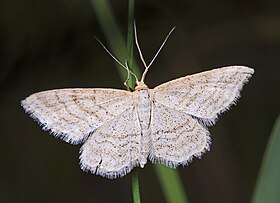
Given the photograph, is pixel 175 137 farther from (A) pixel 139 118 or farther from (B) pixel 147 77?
(B) pixel 147 77

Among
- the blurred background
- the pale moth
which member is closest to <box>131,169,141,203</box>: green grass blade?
the pale moth

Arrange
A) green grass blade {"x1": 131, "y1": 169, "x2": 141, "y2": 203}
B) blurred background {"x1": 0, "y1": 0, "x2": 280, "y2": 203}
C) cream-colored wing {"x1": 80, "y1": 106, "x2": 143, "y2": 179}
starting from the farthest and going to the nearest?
blurred background {"x1": 0, "y1": 0, "x2": 280, "y2": 203}, cream-colored wing {"x1": 80, "y1": 106, "x2": 143, "y2": 179}, green grass blade {"x1": 131, "y1": 169, "x2": 141, "y2": 203}

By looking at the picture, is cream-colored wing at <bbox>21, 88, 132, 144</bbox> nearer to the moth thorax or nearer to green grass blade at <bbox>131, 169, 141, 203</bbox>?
the moth thorax

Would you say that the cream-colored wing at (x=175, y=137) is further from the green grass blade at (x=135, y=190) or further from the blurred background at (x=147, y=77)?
the blurred background at (x=147, y=77)
